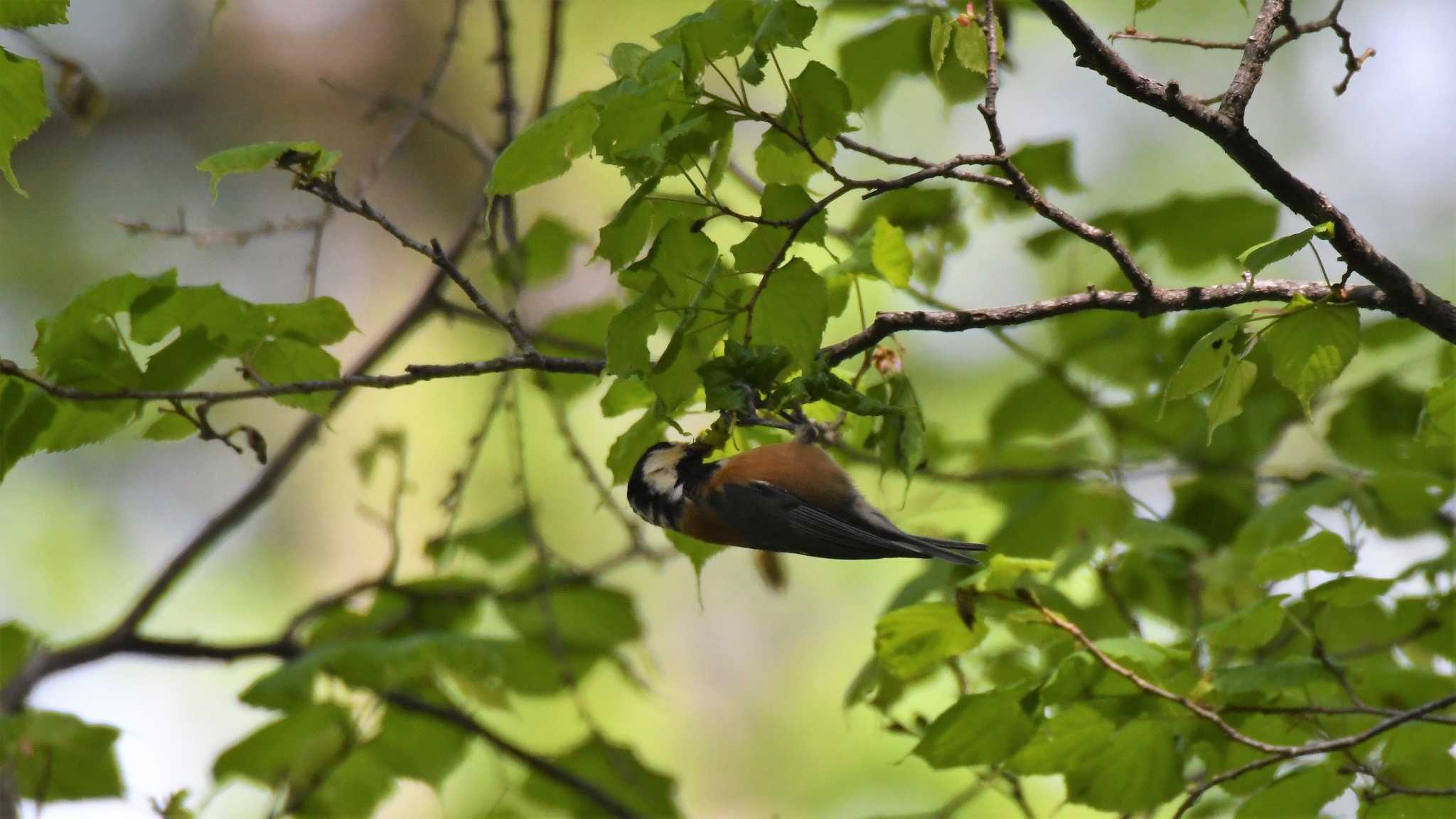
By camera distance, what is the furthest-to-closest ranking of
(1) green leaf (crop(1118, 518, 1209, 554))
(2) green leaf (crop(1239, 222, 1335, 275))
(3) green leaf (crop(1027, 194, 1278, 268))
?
1. (3) green leaf (crop(1027, 194, 1278, 268))
2. (1) green leaf (crop(1118, 518, 1209, 554))
3. (2) green leaf (crop(1239, 222, 1335, 275))

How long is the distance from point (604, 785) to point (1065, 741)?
169cm

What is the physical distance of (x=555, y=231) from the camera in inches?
125

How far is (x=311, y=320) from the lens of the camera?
69.6 inches

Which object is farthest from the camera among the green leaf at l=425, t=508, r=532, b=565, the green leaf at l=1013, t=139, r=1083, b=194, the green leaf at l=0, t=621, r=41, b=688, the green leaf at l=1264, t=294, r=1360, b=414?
the green leaf at l=425, t=508, r=532, b=565

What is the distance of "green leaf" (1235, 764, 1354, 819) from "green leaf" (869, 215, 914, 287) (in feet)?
3.05

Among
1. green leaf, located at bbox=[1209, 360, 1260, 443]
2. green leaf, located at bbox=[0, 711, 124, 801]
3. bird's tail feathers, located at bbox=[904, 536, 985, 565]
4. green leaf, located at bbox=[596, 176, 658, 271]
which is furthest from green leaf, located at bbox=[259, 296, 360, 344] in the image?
green leaf, located at bbox=[1209, 360, 1260, 443]

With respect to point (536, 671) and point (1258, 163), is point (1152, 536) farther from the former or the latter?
point (536, 671)

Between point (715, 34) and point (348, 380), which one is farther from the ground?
point (715, 34)

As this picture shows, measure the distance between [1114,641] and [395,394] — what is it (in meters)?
4.75

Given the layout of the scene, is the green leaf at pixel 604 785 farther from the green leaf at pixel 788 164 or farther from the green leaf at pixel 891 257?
the green leaf at pixel 788 164

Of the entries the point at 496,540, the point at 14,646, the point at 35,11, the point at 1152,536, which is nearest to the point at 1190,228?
the point at 1152,536

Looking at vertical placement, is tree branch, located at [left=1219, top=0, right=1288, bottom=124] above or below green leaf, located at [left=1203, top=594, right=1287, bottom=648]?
above

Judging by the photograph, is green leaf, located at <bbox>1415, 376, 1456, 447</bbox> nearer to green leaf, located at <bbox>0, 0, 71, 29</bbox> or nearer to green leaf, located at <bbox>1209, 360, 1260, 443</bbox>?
green leaf, located at <bbox>1209, 360, 1260, 443</bbox>

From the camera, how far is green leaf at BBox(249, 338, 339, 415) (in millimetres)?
1783
